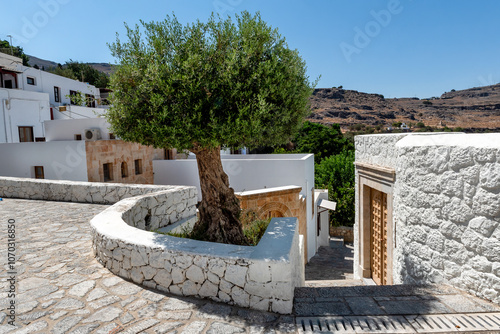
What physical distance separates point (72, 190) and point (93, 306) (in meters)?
6.80

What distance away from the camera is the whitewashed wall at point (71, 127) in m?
17.2

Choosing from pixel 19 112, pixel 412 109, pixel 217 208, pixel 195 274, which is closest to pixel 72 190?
pixel 217 208

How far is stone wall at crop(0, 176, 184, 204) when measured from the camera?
8.72 metres

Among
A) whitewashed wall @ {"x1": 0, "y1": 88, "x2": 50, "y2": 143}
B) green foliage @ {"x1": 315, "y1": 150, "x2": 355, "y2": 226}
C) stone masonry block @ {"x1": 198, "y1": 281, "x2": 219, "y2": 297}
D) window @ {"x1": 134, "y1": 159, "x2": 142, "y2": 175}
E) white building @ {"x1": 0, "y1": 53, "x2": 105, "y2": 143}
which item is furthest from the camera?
green foliage @ {"x1": 315, "y1": 150, "x2": 355, "y2": 226}

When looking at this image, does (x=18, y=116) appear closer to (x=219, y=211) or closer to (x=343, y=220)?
(x=219, y=211)

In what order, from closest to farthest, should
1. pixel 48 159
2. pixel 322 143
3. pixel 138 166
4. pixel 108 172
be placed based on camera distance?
pixel 48 159
pixel 108 172
pixel 138 166
pixel 322 143

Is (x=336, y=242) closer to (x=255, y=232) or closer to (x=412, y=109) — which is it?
(x=255, y=232)

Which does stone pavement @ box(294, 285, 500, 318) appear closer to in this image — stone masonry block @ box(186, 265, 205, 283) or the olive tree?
stone masonry block @ box(186, 265, 205, 283)

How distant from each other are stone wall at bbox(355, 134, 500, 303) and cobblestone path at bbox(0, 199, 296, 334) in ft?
7.97

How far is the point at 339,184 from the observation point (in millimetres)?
24781

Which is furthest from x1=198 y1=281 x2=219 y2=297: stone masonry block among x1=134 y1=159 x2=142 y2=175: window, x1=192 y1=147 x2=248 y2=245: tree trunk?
x1=134 y1=159 x2=142 y2=175: window

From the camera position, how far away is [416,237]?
504 cm

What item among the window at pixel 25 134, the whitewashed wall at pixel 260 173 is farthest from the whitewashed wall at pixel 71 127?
the whitewashed wall at pixel 260 173

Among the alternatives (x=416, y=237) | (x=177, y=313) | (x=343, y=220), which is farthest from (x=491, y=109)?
(x=177, y=313)
